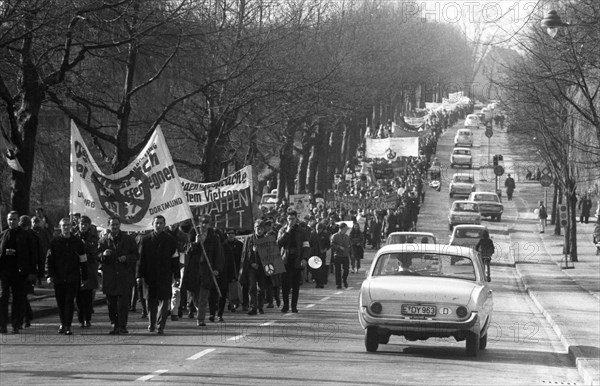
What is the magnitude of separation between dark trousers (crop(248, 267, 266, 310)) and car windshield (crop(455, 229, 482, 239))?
26.0 m

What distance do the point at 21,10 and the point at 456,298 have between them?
8372mm

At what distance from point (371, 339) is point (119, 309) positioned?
4303mm

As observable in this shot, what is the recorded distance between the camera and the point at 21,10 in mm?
20812

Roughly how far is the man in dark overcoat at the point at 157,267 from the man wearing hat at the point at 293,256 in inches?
219

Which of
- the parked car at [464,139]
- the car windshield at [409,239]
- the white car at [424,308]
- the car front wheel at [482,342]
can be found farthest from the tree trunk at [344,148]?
the white car at [424,308]

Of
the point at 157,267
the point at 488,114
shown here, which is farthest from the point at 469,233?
the point at 488,114

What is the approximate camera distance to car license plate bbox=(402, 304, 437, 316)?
17.1m

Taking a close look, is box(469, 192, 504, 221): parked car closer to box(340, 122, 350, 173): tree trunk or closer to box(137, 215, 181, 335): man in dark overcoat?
box(340, 122, 350, 173): tree trunk

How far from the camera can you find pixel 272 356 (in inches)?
650

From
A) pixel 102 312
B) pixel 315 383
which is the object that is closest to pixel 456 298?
pixel 315 383

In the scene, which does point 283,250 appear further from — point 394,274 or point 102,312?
point 394,274

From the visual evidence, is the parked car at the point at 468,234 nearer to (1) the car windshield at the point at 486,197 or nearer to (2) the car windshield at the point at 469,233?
(2) the car windshield at the point at 469,233

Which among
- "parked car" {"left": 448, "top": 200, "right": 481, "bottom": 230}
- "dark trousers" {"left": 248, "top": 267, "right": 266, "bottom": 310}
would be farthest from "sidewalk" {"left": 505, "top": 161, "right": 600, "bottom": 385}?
"dark trousers" {"left": 248, "top": 267, "right": 266, "bottom": 310}

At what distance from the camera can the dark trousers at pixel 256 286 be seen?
79.9ft
